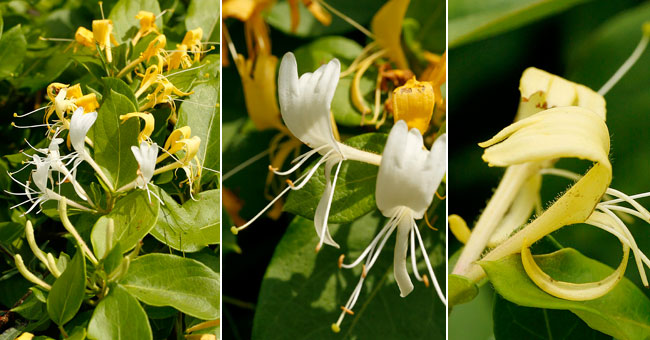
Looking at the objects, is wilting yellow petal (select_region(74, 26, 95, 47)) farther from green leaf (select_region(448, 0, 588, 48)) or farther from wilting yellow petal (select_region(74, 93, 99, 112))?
green leaf (select_region(448, 0, 588, 48))

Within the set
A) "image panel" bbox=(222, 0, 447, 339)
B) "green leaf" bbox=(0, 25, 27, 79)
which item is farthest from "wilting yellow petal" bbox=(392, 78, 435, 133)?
"green leaf" bbox=(0, 25, 27, 79)

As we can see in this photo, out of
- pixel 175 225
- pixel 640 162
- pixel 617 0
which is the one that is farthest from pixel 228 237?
pixel 617 0

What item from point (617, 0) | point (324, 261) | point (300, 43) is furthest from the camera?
point (617, 0)

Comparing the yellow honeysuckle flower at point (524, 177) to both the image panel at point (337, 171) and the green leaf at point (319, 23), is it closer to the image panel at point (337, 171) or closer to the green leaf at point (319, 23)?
the image panel at point (337, 171)

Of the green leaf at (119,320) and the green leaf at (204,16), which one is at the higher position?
the green leaf at (204,16)

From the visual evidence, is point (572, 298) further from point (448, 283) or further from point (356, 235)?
point (356, 235)

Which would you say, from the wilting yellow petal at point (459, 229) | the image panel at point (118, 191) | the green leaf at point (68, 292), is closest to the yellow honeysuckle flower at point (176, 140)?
the image panel at point (118, 191)
